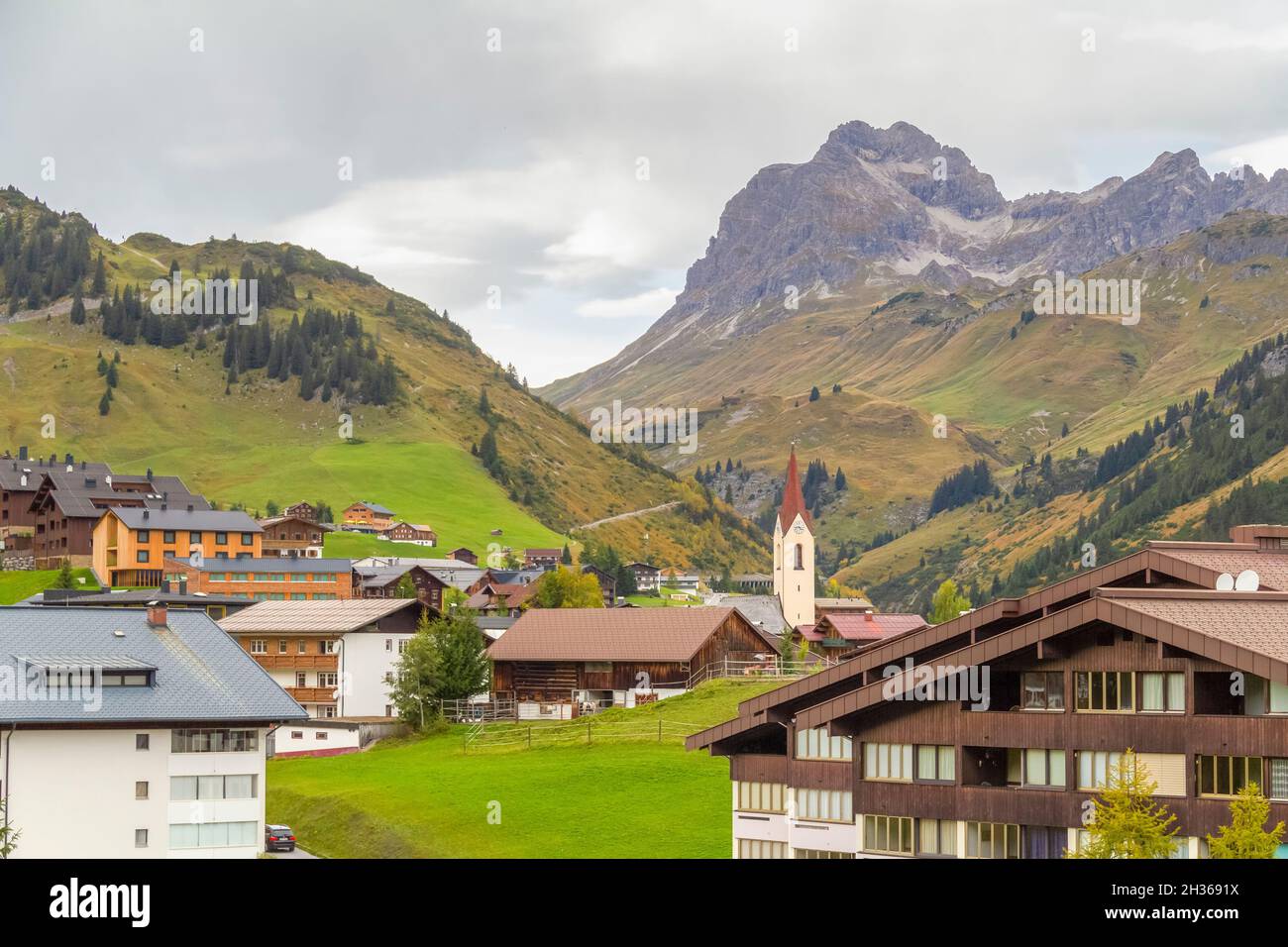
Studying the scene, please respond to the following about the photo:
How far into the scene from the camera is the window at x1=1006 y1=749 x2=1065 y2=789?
43.7 meters

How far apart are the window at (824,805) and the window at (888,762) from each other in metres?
1.13

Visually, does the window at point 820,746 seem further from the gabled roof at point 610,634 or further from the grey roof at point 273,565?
the grey roof at point 273,565

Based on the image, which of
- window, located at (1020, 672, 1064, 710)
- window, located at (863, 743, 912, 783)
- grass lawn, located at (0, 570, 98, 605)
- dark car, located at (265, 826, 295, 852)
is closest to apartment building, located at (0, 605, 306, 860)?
dark car, located at (265, 826, 295, 852)

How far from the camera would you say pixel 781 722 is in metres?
52.1

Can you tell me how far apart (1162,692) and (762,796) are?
598 inches

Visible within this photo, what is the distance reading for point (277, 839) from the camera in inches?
2618

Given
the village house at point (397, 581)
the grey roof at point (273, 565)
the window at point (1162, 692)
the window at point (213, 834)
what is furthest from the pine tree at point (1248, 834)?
the grey roof at point (273, 565)

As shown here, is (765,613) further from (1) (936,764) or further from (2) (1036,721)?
(2) (1036,721)

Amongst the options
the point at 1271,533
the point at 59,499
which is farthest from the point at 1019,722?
the point at 59,499

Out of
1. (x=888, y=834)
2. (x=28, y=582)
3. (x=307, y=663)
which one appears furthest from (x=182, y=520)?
(x=888, y=834)

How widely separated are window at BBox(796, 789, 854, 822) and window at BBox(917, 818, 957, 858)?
2.66m
